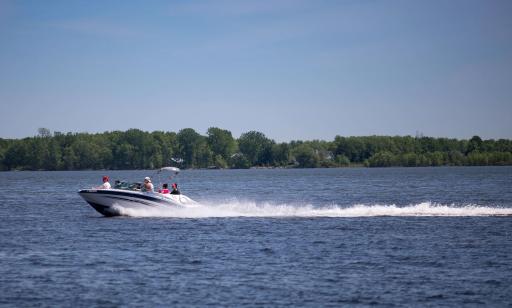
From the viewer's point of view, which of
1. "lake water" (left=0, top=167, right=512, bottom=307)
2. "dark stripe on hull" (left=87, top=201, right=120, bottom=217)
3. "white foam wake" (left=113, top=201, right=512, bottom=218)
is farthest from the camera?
"dark stripe on hull" (left=87, top=201, right=120, bottom=217)

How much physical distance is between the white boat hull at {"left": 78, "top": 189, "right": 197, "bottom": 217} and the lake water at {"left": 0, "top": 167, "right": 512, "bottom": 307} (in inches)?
24.8

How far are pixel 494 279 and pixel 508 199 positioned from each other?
39.3m

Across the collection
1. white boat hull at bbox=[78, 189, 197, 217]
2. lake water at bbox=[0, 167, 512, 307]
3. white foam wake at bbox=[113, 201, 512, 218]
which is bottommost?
lake water at bbox=[0, 167, 512, 307]

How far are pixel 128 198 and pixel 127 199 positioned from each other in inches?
4.3

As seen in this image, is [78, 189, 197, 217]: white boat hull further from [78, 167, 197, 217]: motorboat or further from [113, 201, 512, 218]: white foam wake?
[113, 201, 512, 218]: white foam wake

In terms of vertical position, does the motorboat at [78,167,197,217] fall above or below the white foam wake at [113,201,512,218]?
above

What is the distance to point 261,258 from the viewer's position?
1180 inches

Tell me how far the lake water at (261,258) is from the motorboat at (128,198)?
0.63 metres

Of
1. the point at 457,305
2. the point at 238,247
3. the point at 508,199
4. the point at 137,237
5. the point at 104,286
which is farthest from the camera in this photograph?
the point at 508,199

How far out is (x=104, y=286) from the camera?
24.8 meters

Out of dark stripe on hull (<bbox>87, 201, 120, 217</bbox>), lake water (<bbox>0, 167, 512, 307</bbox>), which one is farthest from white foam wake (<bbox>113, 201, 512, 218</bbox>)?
dark stripe on hull (<bbox>87, 201, 120, 217</bbox>)

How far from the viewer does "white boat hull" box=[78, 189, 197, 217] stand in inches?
1719

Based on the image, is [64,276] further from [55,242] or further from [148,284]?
[55,242]

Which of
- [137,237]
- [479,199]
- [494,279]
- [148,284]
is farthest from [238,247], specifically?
[479,199]
